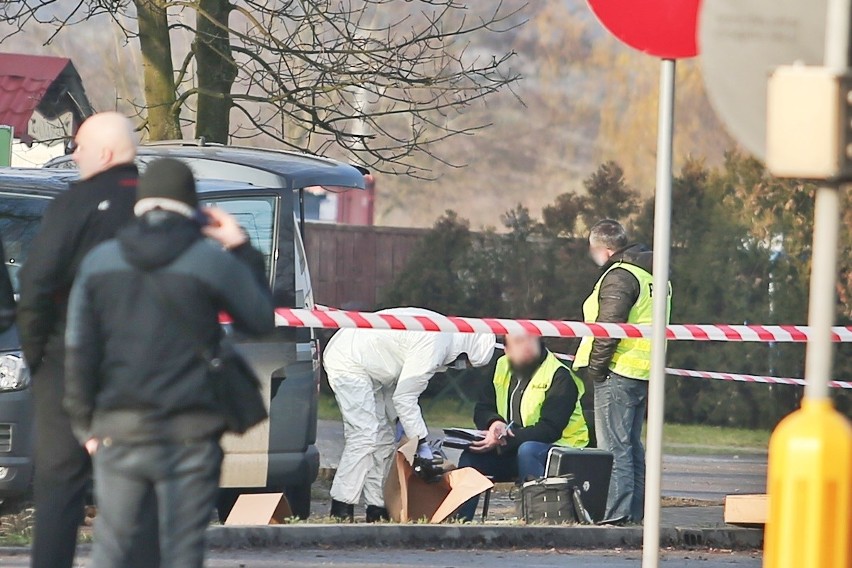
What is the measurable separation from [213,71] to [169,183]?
9619mm

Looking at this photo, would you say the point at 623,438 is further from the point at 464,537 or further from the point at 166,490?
the point at 166,490

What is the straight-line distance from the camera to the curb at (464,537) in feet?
26.2

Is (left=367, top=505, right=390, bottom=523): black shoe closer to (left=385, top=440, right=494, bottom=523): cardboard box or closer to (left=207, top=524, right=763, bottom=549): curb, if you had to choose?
(left=385, top=440, right=494, bottom=523): cardboard box

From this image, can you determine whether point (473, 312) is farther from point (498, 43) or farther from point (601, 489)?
point (498, 43)

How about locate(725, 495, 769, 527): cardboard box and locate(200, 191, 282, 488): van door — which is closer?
locate(725, 495, 769, 527): cardboard box

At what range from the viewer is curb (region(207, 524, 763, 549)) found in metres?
8.00

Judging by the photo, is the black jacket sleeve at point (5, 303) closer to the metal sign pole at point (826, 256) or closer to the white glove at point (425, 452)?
the metal sign pole at point (826, 256)

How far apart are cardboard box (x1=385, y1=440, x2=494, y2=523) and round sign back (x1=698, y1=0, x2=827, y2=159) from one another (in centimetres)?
502

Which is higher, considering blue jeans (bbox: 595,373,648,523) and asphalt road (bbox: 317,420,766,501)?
blue jeans (bbox: 595,373,648,523)

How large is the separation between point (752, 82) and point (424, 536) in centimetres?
435

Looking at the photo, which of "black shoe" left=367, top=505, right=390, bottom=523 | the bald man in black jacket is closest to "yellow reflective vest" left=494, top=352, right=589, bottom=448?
"black shoe" left=367, top=505, right=390, bottom=523

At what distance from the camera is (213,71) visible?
14.4 m

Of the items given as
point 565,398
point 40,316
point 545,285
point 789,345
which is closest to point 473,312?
point 545,285

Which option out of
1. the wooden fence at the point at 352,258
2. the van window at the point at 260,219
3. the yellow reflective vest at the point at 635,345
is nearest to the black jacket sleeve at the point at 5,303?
the van window at the point at 260,219
